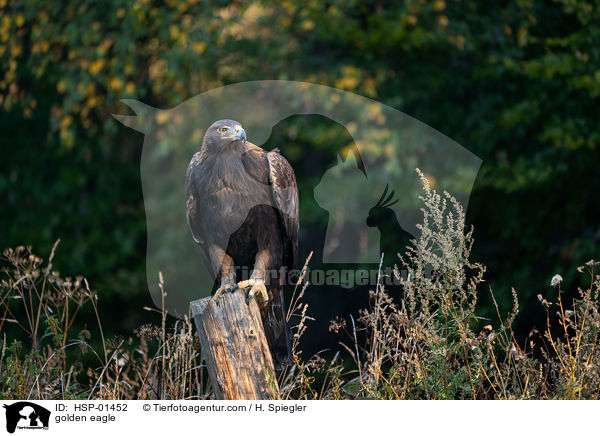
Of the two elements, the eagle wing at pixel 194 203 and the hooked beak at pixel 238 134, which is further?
the eagle wing at pixel 194 203

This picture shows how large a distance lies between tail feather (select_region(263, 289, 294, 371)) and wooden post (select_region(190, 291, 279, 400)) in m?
0.45

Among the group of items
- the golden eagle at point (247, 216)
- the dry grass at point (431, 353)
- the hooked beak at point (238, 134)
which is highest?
the hooked beak at point (238, 134)

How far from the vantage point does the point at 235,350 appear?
2.24 meters

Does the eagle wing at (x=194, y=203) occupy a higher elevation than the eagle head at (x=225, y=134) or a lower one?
lower

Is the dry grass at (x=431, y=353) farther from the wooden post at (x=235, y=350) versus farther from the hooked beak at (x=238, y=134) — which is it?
the hooked beak at (x=238, y=134)

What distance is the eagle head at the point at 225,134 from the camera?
8.60 feet

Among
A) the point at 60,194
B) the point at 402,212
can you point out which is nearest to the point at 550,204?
the point at 402,212

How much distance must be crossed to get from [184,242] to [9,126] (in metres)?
1.92
